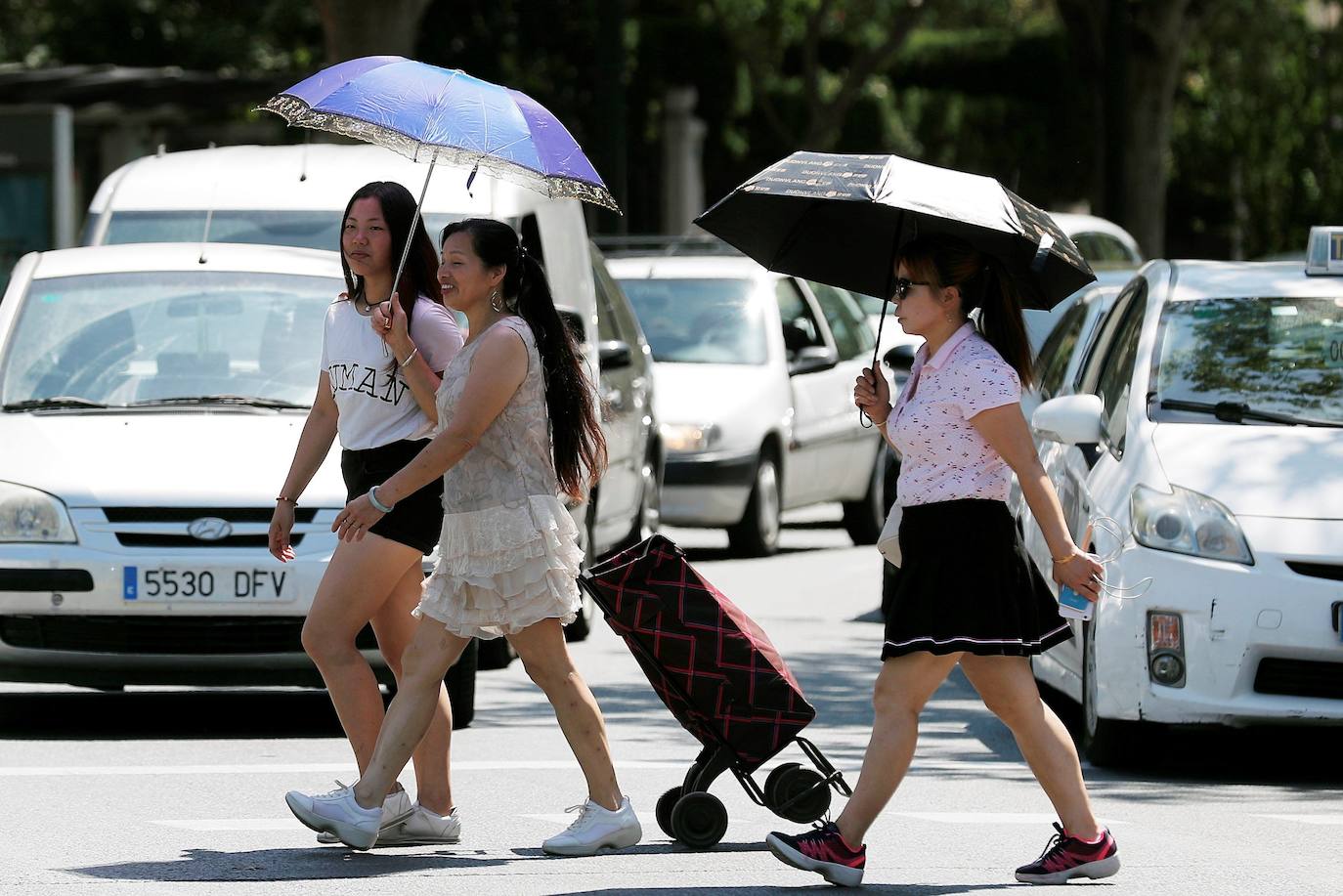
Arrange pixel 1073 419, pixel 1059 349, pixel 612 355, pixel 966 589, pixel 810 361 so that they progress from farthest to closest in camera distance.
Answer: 1. pixel 810 361
2. pixel 612 355
3. pixel 1059 349
4. pixel 1073 419
5. pixel 966 589

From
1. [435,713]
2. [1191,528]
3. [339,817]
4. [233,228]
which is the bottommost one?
[339,817]

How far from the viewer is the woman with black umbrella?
5961 mm

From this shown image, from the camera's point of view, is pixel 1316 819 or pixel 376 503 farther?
pixel 1316 819

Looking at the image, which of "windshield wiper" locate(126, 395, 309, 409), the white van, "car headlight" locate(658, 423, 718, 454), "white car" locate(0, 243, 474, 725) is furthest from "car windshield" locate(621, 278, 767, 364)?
"windshield wiper" locate(126, 395, 309, 409)

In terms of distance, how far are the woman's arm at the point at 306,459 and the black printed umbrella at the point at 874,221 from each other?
1116 millimetres

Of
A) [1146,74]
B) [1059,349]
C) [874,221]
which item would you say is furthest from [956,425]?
[1146,74]

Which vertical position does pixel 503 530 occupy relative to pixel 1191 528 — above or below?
above

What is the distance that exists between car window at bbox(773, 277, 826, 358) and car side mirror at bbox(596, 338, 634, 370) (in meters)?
4.71

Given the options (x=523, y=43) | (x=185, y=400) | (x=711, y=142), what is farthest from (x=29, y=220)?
(x=711, y=142)

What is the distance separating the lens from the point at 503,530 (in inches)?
248

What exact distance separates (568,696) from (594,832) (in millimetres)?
356

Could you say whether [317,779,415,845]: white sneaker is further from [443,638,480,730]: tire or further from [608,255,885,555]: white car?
[608,255,885,555]: white car

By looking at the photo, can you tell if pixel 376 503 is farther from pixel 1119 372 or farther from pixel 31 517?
pixel 1119 372

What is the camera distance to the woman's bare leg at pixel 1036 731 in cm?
600
